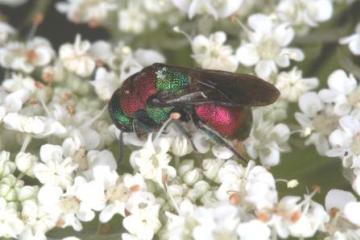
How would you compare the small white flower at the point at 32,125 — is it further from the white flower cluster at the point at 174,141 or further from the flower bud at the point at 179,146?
the flower bud at the point at 179,146

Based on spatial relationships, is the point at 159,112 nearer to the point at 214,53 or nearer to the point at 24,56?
the point at 214,53

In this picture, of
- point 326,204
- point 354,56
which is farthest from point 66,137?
point 354,56

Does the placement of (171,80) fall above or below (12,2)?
above

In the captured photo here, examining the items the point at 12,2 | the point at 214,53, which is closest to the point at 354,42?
the point at 214,53

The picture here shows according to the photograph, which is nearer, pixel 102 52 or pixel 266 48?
pixel 266 48

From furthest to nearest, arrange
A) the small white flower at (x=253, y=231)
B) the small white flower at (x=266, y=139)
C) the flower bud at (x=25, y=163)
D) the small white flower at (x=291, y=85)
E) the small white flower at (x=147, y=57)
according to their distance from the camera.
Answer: the small white flower at (x=147, y=57) < the small white flower at (x=291, y=85) < the small white flower at (x=266, y=139) < the flower bud at (x=25, y=163) < the small white flower at (x=253, y=231)

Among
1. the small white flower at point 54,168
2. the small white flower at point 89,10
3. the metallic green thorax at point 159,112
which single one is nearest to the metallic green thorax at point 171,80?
the metallic green thorax at point 159,112
